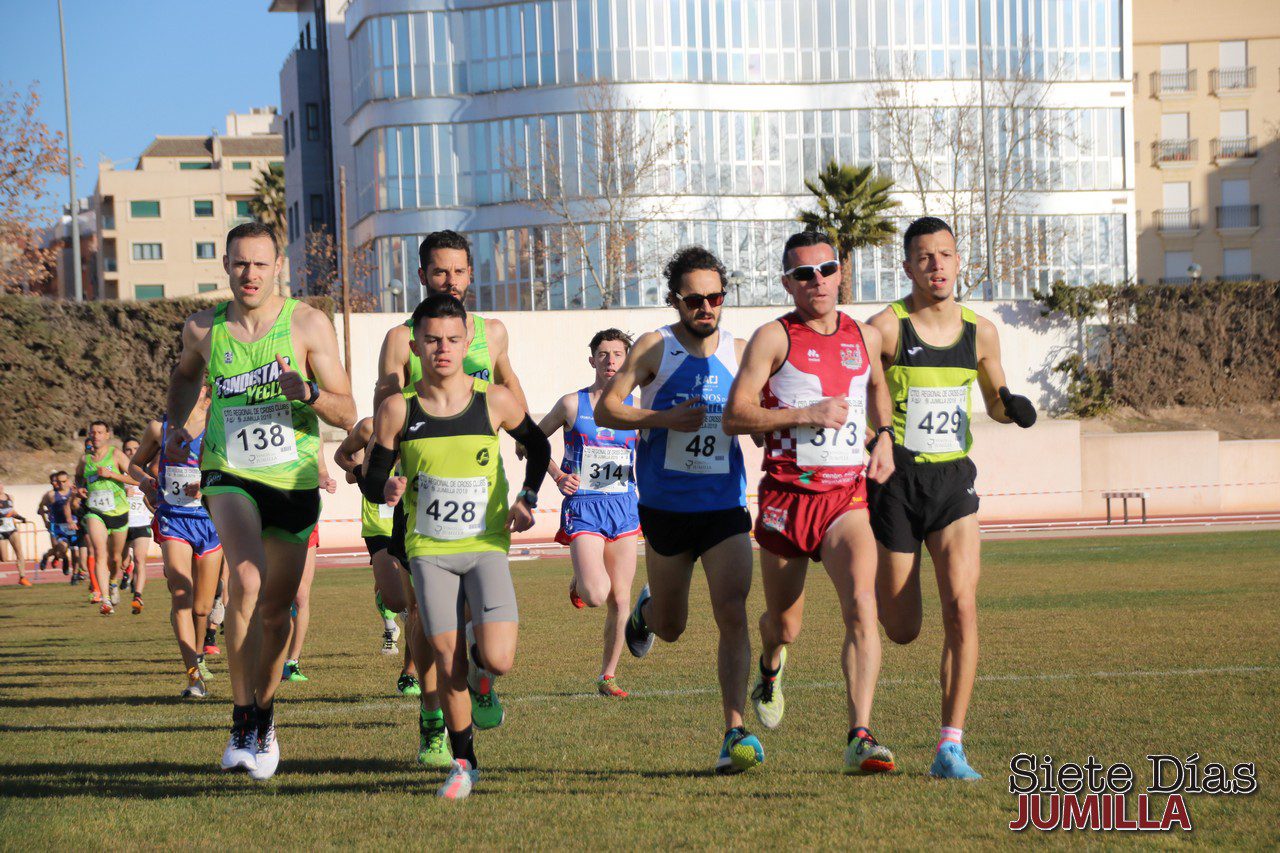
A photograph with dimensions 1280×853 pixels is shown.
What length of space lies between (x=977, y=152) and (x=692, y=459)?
1699 inches

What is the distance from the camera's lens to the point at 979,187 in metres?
49.1

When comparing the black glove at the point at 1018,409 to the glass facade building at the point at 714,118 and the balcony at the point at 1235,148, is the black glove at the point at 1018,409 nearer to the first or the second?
the glass facade building at the point at 714,118

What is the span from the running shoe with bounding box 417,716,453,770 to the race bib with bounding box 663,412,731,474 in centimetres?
168

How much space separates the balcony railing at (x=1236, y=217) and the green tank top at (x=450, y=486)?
6614cm

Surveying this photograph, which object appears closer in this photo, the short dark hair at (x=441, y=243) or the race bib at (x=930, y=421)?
the race bib at (x=930, y=421)

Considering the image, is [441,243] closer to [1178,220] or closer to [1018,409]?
[1018,409]

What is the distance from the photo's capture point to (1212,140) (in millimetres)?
67625


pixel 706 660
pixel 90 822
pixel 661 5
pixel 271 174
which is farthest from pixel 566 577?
pixel 271 174

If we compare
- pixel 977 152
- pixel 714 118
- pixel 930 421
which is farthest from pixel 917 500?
pixel 977 152

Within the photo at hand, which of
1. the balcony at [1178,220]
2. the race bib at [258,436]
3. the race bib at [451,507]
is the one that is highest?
the balcony at [1178,220]

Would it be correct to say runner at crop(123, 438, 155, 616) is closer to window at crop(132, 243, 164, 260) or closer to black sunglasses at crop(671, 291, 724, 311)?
black sunglasses at crop(671, 291, 724, 311)

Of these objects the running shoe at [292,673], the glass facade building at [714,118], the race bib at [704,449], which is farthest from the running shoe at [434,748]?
the glass facade building at [714,118]

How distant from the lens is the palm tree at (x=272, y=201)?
2803 inches

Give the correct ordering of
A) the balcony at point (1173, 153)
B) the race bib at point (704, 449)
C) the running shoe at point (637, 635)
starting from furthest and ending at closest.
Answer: the balcony at point (1173, 153) < the running shoe at point (637, 635) < the race bib at point (704, 449)
